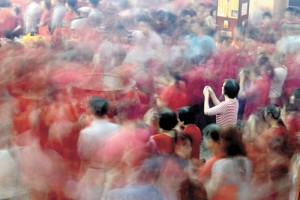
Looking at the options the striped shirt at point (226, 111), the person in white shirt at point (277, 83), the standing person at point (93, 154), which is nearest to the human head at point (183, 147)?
the standing person at point (93, 154)

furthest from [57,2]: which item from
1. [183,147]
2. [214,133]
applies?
[214,133]

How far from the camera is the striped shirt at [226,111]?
15.9 feet

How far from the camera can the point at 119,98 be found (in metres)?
4.96

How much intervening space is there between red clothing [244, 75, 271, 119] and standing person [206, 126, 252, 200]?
6.15ft

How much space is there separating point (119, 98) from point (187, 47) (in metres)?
2.08

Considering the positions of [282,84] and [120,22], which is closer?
[282,84]

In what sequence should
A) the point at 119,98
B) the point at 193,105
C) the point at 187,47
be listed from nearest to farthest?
the point at 119,98 → the point at 193,105 → the point at 187,47

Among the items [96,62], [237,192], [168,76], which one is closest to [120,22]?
[96,62]

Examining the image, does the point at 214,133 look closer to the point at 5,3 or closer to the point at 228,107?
the point at 228,107

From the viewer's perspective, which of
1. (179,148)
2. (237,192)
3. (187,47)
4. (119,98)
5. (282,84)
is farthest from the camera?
(187,47)

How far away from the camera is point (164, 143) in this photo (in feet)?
12.3

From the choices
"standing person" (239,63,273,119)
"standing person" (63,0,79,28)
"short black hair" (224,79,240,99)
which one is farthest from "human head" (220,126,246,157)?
"standing person" (63,0,79,28)

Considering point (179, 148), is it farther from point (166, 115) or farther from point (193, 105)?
point (193, 105)

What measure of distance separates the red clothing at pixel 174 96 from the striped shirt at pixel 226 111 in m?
0.32
